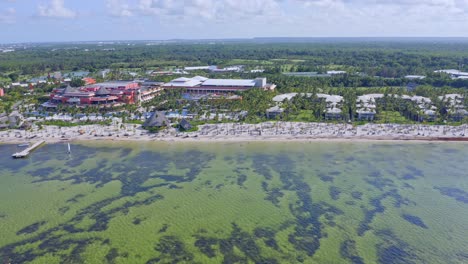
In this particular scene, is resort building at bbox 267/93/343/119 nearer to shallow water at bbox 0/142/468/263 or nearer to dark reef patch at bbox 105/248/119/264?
shallow water at bbox 0/142/468/263

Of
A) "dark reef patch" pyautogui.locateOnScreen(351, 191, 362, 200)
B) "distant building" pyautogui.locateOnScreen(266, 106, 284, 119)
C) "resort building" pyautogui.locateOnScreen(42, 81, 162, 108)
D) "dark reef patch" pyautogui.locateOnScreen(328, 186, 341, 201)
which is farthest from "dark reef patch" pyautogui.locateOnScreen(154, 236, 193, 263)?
"resort building" pyautogui.locateOnScreen(42, 81, 162, 108)

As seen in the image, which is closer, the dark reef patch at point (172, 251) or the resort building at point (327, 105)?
the dark reef patch at point (172, 251)

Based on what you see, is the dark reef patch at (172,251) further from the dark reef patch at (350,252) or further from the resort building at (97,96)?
the resort building at (97,96)

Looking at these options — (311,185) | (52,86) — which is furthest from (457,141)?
(52,86)

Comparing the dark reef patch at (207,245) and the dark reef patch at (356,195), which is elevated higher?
the dark reef patch at (356,195)

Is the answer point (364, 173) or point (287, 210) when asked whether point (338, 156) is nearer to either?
point (364, 173)

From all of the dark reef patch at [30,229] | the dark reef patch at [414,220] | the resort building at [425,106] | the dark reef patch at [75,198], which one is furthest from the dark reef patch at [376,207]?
the resort building at [425,106]

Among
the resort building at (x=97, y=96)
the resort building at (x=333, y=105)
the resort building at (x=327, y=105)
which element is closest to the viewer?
the resort building at (x=333, y=105)
